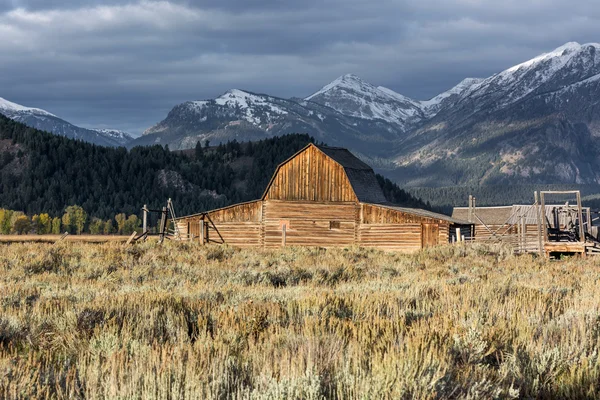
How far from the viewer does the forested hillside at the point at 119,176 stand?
121 metres

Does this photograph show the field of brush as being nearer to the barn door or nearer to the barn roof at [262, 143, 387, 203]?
the barn door

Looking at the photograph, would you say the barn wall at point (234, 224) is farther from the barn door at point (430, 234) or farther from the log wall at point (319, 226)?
the barn door at point (430, 234)

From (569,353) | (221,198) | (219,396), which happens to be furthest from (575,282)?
(221,198)

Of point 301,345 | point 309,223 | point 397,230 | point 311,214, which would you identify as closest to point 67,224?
point 309,223

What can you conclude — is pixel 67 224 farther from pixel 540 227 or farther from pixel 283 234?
pixel 540 227

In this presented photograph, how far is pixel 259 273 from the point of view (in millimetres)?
18125

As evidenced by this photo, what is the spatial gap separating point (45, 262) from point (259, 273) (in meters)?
7.27

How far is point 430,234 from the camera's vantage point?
40.1 meters

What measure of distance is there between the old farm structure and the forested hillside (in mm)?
73211

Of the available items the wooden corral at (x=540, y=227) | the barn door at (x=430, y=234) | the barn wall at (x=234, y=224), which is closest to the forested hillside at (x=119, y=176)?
the wooden corral at (x=540, y=227)

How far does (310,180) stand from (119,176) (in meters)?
97.0

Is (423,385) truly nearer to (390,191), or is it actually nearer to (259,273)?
(259,273)

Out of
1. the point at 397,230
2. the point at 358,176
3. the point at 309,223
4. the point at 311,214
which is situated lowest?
the point at 397,230

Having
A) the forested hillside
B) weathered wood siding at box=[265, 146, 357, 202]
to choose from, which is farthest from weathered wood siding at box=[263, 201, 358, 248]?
the forested hillside
